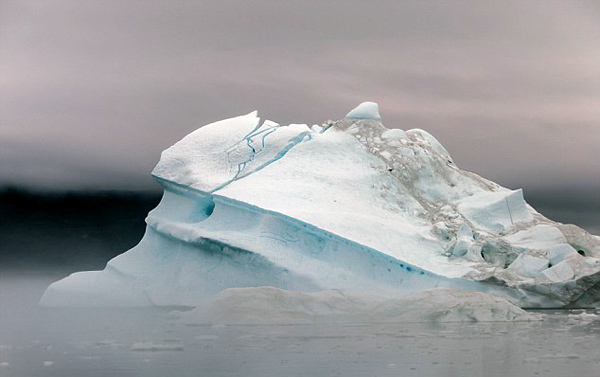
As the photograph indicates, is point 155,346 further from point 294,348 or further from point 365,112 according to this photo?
point 365,112

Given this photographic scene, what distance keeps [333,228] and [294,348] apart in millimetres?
4770

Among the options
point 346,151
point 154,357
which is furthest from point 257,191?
point 154,357

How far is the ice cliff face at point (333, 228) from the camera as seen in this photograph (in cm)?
1733

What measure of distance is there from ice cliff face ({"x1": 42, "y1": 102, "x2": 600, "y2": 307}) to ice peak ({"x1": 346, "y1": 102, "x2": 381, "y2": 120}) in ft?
0.06

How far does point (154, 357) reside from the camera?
39.9 ft

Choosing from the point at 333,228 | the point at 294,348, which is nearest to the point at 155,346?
the point at 294,348

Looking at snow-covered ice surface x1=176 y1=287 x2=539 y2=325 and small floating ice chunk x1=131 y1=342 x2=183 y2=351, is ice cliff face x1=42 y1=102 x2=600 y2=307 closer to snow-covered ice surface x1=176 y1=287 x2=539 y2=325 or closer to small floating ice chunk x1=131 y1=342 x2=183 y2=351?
snow-covered ice surface x1=176 y1=287 x2=539 y2=325

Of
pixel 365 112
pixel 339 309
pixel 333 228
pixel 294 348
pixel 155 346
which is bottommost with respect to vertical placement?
pixel 155 346

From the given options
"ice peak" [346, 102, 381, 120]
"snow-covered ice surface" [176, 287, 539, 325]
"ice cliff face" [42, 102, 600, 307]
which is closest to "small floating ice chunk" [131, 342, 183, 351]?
"snow-covered ice surface" [176, 287, 539, 325]

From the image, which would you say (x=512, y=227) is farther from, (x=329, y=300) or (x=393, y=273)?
(x=329, y=300)

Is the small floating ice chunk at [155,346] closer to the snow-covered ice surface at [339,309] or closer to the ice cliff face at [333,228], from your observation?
the snow-covered ice surface at [339,309]

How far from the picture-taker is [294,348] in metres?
12.8

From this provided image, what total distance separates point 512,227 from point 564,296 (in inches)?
72.4

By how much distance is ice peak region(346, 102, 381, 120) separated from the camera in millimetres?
20875
